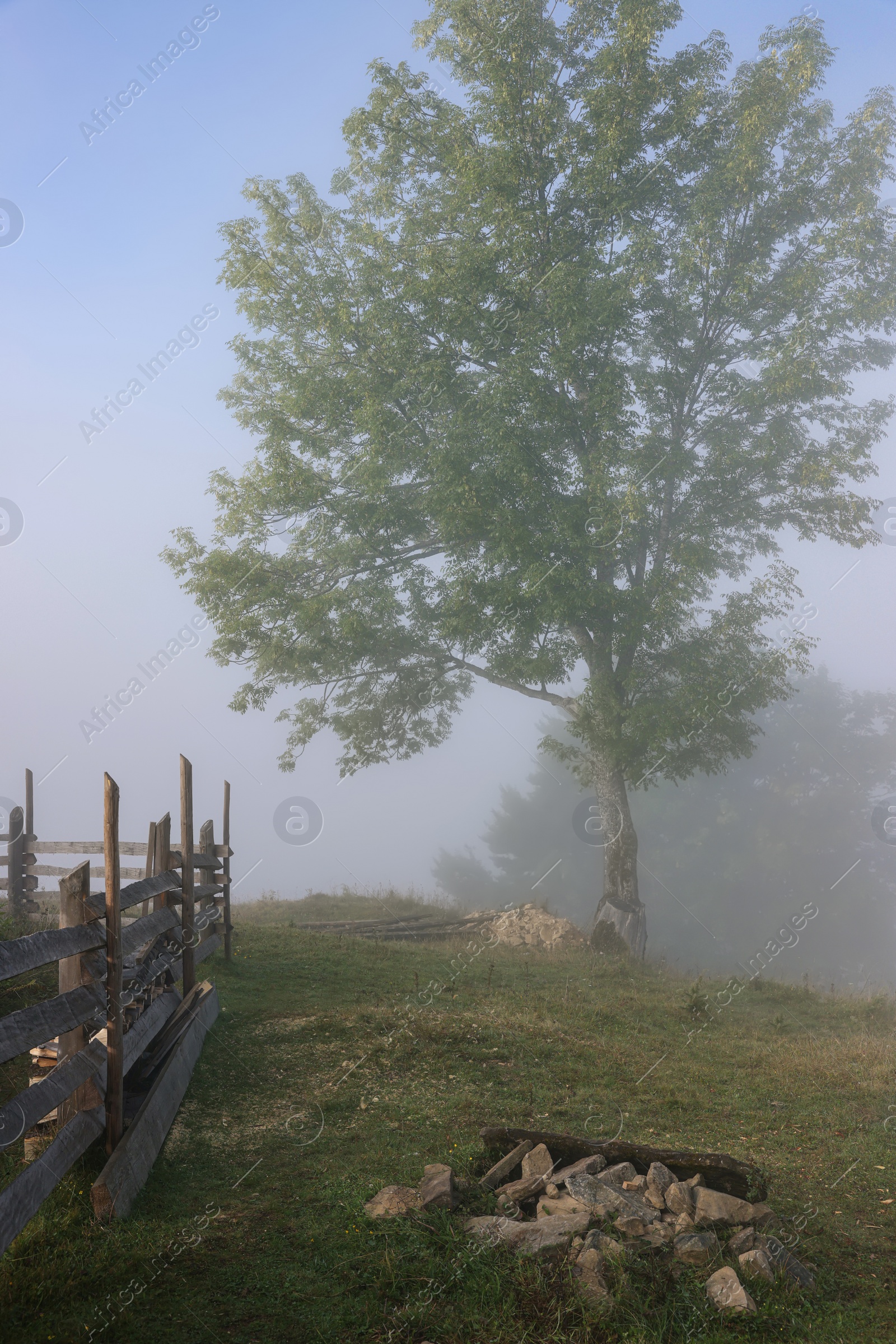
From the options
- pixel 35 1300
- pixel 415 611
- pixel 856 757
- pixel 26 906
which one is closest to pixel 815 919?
pixel 856 757

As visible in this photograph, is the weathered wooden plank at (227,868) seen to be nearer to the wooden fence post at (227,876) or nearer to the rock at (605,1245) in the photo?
the wooden fence post at (227,876)

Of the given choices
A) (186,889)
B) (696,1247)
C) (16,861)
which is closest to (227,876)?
(186,889)

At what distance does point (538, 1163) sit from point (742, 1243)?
136 centimetres

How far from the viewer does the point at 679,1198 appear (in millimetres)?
5086

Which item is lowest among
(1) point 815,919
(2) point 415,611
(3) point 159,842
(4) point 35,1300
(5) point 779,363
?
(1) point 815,919

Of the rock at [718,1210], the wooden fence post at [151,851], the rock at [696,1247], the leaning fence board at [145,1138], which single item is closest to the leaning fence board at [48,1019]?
the leaning fence board at [145,1138]

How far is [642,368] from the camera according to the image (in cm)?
1884

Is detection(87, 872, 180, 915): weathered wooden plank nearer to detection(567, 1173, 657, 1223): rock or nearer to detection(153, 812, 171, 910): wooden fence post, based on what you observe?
detection(153, 812, 171, 910): wooden fence post

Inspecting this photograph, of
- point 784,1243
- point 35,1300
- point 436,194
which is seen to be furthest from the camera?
point 436,194

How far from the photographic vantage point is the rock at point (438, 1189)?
16.8 feet

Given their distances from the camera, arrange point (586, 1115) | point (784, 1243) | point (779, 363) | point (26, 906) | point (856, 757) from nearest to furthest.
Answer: point (784, 1243)
point (586, 1115)
point (26, 906)
point (779, 363)
point (856, 757)

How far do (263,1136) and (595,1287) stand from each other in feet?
10.6

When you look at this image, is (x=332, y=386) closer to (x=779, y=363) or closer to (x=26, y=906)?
(x=779, y=363)

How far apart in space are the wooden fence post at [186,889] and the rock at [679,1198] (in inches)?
213
